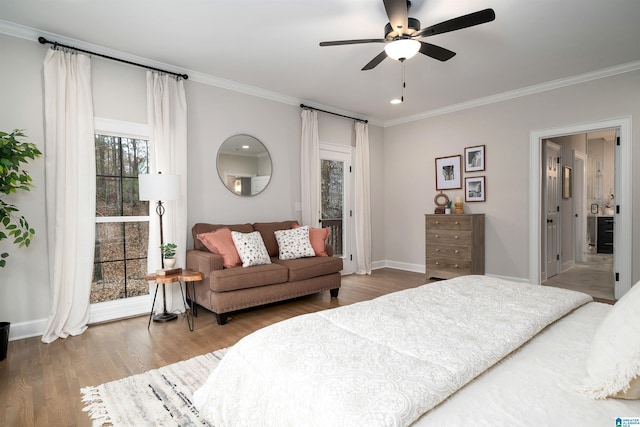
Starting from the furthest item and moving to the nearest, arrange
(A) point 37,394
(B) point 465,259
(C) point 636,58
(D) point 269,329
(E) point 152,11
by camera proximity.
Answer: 1. (B) point 465,259
2. (C) point 636,58
3. (E) point 152,11
4. (A) point 37,394
5. (D) point 269,329

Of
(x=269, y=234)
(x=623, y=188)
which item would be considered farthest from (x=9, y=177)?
(x=623, y=188)

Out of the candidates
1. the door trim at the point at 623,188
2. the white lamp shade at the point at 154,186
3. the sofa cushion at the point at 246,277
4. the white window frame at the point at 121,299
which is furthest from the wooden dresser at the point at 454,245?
the white window frame at the point at 121,299

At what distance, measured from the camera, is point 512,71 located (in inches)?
164

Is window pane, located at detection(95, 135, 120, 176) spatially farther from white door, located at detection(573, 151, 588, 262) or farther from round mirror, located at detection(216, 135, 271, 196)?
white door, located at detection(573, 151, 588, 262)

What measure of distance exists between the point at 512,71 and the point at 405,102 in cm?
159

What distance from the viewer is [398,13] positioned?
97.3 inches

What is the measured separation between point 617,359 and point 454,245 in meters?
4.34

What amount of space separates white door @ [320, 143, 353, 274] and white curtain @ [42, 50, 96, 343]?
330 cm

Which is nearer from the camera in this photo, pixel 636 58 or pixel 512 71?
pixel 636 58

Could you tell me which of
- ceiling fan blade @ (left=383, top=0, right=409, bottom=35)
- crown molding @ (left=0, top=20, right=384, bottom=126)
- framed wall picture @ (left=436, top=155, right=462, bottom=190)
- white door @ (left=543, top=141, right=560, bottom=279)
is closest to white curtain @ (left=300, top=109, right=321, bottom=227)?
crown molding @ (left=0, top=20, right=384, bottom=126)

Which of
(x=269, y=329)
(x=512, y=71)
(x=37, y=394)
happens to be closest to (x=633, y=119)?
(x=512, y=71)

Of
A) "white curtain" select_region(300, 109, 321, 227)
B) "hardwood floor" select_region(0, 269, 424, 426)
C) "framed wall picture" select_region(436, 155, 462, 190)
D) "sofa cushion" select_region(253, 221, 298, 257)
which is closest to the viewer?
"hardwood floor" select_region(0, 269, 424, 426)

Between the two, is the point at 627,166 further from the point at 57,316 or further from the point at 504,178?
the point at 57,316

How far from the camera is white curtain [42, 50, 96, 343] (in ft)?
10.4
